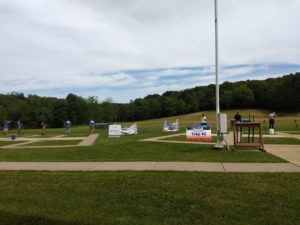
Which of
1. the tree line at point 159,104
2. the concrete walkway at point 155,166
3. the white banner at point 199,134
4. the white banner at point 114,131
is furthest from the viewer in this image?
the tree line at point 159,104

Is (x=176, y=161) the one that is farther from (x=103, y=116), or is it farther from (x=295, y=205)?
(x=103, y=116)

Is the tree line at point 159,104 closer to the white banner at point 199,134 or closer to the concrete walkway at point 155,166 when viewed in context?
the white banner at point 199,134

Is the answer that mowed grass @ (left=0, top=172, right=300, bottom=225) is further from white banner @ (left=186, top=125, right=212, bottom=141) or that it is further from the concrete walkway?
white banner @ (left=186, top=125, right=212, bottom=141)

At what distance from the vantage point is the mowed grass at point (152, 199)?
17.8 feet

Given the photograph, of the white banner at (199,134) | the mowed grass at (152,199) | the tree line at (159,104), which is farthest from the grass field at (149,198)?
the tree line at (159,104)

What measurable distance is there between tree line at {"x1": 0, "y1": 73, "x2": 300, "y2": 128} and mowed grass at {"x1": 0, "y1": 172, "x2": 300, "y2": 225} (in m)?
118

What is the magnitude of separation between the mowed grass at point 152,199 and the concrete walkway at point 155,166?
2.95ft

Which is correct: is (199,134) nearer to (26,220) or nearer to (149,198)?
(149,198)

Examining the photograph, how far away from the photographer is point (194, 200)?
6191 millimetres

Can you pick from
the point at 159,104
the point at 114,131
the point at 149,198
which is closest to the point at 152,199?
the point at 149,198

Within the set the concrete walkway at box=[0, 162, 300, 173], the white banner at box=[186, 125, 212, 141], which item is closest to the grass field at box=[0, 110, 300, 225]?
the concrete walkway at box=[0, 162, 300, 173]

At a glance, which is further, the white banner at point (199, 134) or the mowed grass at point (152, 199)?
the white banner at point (199, 134)

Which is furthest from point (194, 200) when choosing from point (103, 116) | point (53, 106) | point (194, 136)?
point (103, 116)

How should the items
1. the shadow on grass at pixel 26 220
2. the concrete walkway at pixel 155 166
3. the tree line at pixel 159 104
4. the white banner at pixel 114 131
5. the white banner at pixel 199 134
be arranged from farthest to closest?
the tree line at pixel 159 104
the white banner at pixel 114 131
the white banner at pixel 199 134
the concrete walkway at pixel 155 166
the shadow on grass at pixel 26 220
